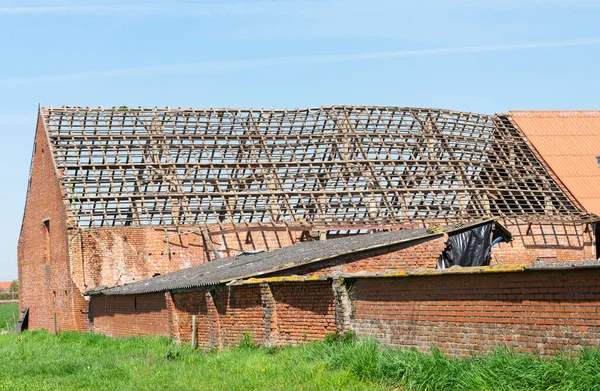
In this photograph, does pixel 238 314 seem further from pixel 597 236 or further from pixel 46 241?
pixel 597 236

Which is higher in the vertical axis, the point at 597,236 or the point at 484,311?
the point at 597,236

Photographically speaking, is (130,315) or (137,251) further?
(137,251)

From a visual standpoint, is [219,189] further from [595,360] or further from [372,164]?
[595,360]

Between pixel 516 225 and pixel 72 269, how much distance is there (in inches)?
641

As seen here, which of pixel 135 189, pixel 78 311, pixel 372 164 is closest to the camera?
pixel 78 311

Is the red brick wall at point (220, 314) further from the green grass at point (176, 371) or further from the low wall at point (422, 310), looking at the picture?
the green grass at point (176, 371)

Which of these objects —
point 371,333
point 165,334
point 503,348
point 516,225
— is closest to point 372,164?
point 516,225

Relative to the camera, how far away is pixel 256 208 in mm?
32750

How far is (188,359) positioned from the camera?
16.6 m

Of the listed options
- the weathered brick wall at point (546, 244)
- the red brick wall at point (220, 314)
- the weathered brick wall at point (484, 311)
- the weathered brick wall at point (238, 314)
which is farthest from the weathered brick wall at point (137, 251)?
the weathered brick wall at point (484, 311)

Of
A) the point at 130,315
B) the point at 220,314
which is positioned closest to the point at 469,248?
the point at 220,314

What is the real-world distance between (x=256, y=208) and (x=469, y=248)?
39.1ft

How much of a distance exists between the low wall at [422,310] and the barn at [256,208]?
0.62 meters

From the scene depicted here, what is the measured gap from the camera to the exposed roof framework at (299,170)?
3219cm
